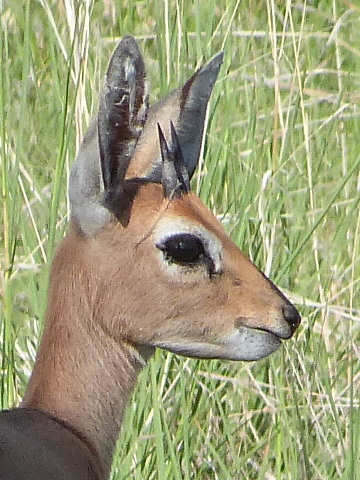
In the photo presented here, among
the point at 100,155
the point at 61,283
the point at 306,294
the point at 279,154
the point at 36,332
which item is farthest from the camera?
the point at 279,154

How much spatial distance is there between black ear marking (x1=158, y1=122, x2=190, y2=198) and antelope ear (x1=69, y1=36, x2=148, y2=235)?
85mm

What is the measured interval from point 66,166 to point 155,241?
1.01m

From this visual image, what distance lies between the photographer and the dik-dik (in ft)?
→ 9.37

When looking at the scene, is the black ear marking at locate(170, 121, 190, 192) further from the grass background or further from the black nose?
the grass background

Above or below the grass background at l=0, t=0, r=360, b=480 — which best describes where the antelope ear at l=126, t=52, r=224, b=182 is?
above

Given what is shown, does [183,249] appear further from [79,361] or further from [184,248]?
[79,361]

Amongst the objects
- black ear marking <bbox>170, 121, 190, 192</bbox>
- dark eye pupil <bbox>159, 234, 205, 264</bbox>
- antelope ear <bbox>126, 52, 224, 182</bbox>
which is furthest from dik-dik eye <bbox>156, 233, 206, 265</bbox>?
antelope ear <bbox>126, 52, 224, 182</bbox>

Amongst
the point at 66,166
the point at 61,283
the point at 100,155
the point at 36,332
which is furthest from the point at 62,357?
the point at 66,166

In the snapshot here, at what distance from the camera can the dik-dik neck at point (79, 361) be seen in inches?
116

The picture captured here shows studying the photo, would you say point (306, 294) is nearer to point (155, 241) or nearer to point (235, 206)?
point (235, 206)

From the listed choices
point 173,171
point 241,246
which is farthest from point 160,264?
point 241,246

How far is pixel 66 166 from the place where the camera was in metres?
3.85

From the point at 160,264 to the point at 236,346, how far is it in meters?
0.23

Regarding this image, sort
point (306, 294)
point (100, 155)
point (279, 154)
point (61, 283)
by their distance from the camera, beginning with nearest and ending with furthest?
point (100, 155) → point (61, 283) → point (306, 294) → point (279, 154)
